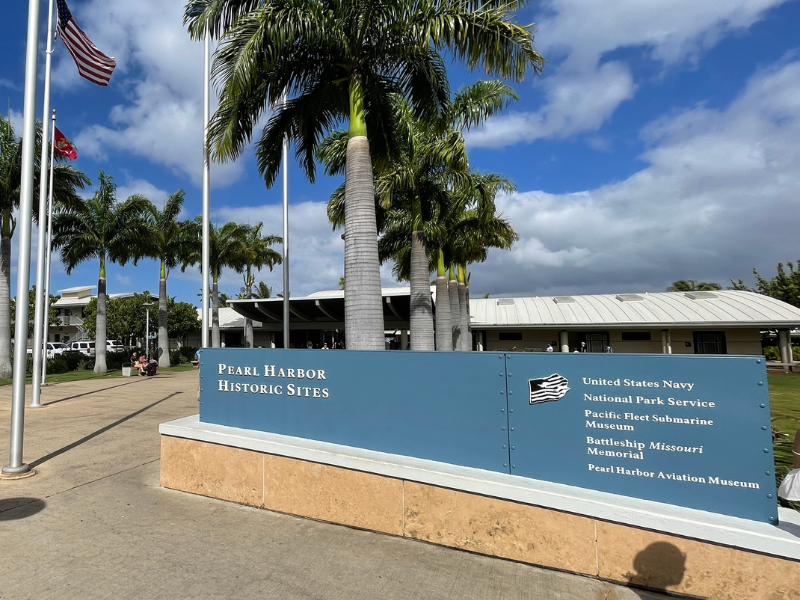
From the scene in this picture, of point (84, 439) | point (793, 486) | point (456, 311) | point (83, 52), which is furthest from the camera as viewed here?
point (456, 311)

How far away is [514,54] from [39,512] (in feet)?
27.8

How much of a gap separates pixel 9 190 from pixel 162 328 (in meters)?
12.2

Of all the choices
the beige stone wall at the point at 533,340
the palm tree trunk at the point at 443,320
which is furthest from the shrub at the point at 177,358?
the palm tree trunk at the point at 443,320

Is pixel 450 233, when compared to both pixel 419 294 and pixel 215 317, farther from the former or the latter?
pixel 215 317

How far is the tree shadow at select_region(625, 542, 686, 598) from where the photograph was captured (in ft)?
10.0

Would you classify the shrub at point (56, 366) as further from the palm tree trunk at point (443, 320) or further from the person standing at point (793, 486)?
the person standing at point (793, 486)

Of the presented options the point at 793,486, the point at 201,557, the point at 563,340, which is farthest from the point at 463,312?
the point at 793,486

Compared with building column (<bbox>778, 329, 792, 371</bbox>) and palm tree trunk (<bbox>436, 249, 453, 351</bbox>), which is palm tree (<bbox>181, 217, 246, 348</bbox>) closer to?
palm tree trunk (<bbox>436, 249, 453, 351</bbox>)

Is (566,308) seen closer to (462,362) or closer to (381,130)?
(381,130)

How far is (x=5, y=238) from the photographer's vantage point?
19016 millimetres

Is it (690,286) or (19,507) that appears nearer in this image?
(19,507)

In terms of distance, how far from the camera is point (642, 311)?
99.1ft

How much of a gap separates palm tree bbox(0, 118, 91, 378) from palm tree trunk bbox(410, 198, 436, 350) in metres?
14.9

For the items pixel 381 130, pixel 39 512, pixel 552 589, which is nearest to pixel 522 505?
pixel 552 589
